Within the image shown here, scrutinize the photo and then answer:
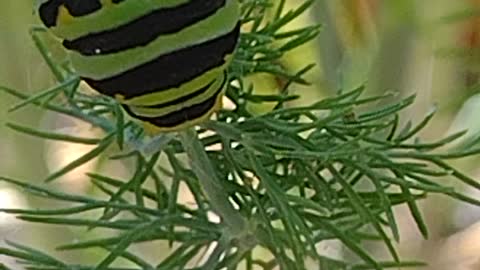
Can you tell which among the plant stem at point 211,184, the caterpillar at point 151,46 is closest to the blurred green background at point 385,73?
the plant stem at point 211,184

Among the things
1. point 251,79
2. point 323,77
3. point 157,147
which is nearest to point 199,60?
point 157,147

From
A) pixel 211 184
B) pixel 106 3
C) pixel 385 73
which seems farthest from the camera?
pixel 385 73

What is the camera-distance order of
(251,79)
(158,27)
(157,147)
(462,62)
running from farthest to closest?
(462,62) < (251,79) < (157,147) < (158,27)

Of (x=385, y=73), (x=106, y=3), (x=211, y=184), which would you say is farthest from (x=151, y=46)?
(x=385, y=73)

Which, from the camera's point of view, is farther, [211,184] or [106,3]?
[211,184]

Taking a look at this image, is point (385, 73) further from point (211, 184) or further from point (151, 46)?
point (151, 46)

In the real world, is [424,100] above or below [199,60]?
above

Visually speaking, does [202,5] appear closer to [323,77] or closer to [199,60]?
[199,60]
